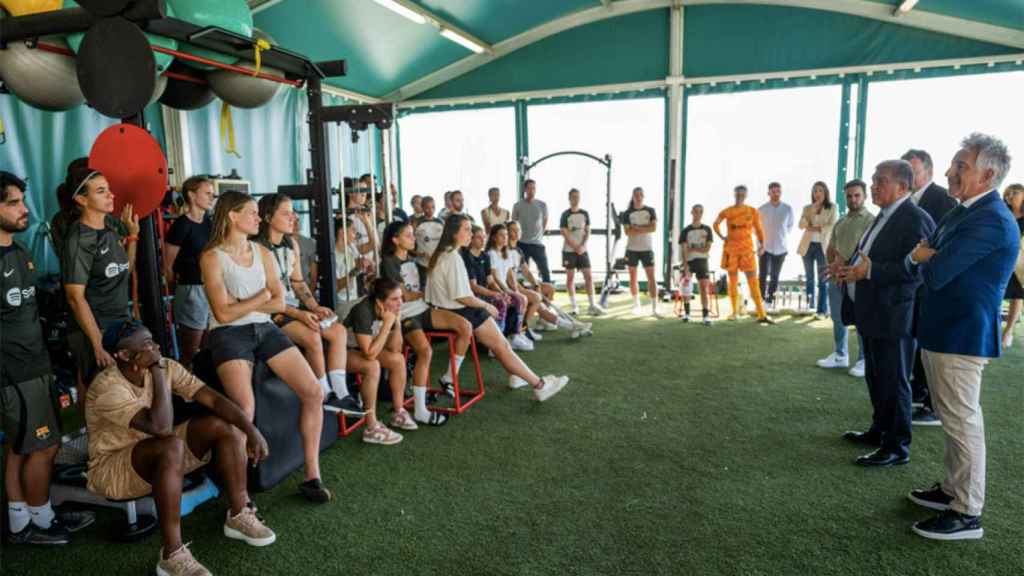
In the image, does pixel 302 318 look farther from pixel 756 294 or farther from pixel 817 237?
pixel 817 237

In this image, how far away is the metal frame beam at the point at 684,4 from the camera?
7613 millimetres

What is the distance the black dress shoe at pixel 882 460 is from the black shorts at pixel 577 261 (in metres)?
4.83

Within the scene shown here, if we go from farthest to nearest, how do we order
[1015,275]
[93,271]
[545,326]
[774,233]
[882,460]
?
[774,233] → [545,326] → [1015,275] → [882,460] → [93,271]

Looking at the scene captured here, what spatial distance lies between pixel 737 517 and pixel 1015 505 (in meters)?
1.21

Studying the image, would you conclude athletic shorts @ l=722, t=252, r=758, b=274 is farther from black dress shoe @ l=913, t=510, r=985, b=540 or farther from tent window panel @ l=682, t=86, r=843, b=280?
black dress shoe @ l=913, t=510, r=985, b=540

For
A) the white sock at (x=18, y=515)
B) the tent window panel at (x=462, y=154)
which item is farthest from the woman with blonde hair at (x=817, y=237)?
the white sock at (x=18, y=515)

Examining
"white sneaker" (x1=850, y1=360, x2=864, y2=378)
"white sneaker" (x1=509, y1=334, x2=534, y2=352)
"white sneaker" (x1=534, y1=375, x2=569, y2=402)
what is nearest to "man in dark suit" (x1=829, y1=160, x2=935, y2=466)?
"white sneaker" (x1=850, y1=360, x2=864, y2=378)

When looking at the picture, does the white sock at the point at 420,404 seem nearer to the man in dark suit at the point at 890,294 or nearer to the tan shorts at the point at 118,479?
the tan shorts at the point at 118,479

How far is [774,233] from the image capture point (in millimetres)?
7660

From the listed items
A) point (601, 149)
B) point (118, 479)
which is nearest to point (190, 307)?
point (118, 479)

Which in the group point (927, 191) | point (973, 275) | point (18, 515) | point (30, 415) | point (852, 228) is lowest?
point (18, 515)

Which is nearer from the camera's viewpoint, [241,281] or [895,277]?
[241,281]

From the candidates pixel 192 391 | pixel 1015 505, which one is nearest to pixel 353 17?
pixel 192 391

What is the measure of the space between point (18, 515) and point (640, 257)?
6507 mm
